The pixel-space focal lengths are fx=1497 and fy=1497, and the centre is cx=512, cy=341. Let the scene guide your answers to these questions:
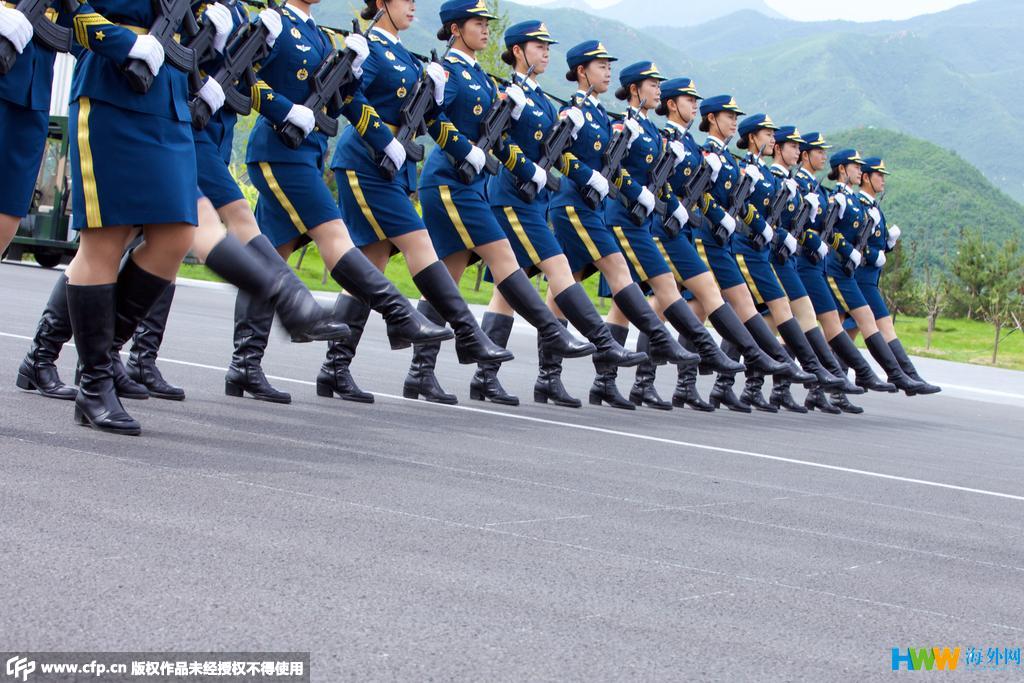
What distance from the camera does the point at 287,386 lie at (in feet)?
27.1

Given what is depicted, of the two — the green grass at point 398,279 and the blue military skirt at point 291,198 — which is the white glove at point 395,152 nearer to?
the blue military skirt at point 291,198

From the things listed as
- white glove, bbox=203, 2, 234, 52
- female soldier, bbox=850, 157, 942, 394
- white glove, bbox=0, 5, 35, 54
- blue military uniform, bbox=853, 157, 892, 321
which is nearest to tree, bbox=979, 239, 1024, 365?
female soldier, bbox=850, 157, 942, 394

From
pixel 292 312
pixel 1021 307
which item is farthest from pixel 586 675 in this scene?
pixel 1021 307

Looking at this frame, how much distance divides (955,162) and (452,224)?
302 feet

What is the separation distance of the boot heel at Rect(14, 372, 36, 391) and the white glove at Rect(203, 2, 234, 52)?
158 centimetres

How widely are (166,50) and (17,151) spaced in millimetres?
598

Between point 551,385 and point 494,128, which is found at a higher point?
point 494,128

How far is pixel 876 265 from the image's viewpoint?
12.8 metres

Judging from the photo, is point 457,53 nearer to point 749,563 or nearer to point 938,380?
point 749,563

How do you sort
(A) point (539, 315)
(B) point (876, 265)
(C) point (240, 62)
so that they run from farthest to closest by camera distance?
(B) point (876, 265), (A) point (539, 315), (C) point (240, 62)

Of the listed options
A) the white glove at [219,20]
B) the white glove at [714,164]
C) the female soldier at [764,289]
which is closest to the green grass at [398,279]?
the female soldier at [764,289]

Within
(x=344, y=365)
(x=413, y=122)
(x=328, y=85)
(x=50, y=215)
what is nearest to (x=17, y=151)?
(x=328, y=85)

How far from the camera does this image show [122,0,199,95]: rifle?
16.2 ft

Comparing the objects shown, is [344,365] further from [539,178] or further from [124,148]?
[124,148]
